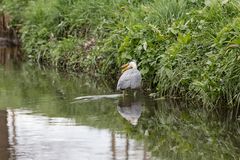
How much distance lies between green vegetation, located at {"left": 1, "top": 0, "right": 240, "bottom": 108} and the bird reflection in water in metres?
0.53

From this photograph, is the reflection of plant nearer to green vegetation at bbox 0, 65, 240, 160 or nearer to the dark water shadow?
green vegetation at bbox 0, 65, 240, 160

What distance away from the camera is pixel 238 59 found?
9562 mm

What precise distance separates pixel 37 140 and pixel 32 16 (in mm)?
10934

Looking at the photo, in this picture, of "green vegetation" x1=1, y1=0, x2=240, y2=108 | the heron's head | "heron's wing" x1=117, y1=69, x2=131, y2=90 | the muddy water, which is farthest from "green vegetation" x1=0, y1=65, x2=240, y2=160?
the heron's head

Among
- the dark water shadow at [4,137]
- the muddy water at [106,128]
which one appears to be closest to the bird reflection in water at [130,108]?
the muddy water at [106,128]

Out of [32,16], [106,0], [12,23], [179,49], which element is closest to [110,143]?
[179,49]

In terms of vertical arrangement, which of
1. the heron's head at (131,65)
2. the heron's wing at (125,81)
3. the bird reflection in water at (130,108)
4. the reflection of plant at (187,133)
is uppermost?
the heron's head at (131,65)

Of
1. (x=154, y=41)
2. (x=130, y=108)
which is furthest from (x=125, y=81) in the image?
(x=154, y=41)

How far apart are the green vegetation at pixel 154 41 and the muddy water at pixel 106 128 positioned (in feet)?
1.43

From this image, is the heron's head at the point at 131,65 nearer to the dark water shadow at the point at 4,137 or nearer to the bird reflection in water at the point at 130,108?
the bird reflection in water at the point at 130,108

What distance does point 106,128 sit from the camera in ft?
29.7

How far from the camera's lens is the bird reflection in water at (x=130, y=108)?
31.9 feet

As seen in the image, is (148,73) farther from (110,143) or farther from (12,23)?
(12,23)

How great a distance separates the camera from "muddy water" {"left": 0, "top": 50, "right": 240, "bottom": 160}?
7.70 meters
